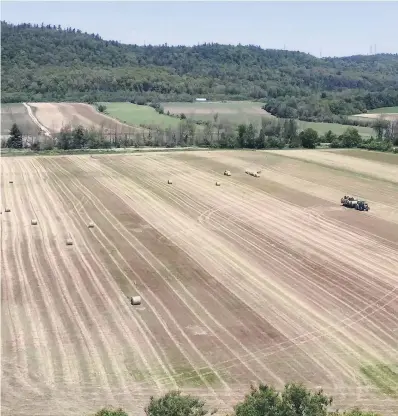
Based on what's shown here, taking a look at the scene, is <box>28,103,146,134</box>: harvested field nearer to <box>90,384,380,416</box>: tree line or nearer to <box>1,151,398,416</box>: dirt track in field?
<box>1,151,398,416</box>: dirt track in field

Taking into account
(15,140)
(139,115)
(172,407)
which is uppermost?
(139,115)

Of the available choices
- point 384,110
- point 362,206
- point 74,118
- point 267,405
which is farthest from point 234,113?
point 267,405

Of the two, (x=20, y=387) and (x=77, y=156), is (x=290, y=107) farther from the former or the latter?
(x=20, y=387)

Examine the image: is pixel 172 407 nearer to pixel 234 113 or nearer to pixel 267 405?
pixel 267 405

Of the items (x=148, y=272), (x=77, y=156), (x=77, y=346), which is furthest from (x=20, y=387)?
(x=77, y=156)

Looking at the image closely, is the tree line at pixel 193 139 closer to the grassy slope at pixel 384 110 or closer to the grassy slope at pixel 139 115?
the grassy slope at pixel 139 115

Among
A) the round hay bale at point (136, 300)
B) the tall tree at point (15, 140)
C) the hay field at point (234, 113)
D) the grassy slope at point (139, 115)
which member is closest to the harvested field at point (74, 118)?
the grassy slope at point (139, 115)

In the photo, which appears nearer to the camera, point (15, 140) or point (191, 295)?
point (191, 295)
